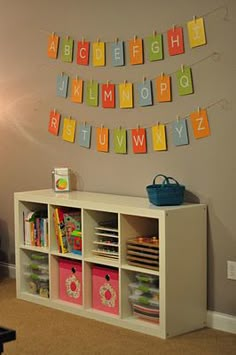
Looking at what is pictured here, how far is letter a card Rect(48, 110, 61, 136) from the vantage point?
4531mm

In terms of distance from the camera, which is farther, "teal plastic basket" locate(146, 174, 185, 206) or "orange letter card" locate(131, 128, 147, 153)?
"orange letter card" locate(131, 128, 147, 153)

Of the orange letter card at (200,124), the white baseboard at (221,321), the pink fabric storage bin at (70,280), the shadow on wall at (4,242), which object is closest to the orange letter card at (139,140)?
the orange letter card at (200,124)

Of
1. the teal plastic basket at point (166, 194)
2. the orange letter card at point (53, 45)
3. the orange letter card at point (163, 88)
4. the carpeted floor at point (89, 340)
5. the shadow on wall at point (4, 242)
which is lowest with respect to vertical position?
the carpeted floor at point (89, 340)

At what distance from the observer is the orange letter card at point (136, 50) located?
156 inches

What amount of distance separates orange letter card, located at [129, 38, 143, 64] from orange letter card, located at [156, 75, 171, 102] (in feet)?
0.65

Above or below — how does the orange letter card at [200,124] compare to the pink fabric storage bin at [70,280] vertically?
above

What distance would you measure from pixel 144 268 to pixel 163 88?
1.07 metres

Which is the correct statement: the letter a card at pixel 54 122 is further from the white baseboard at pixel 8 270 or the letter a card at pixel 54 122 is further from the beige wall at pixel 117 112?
the white baseboard at pixel 8 270

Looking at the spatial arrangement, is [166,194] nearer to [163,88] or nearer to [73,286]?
[163,88]

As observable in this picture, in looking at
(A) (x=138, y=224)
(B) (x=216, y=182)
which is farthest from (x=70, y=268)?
(B) (x=216, y=182)

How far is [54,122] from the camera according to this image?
4559 mm

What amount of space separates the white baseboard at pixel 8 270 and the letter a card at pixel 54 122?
112cm

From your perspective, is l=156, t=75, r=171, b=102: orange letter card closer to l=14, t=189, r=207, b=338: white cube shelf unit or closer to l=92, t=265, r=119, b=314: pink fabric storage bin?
l=14, t=189, r=207, b=338: white cube shelf unit

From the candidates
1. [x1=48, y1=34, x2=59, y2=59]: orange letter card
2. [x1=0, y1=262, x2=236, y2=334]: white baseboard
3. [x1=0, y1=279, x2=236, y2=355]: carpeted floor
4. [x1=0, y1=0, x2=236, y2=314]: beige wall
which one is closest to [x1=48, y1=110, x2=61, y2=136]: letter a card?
[x1=0, y1=0, x2=236, y2=314]: beige wall
